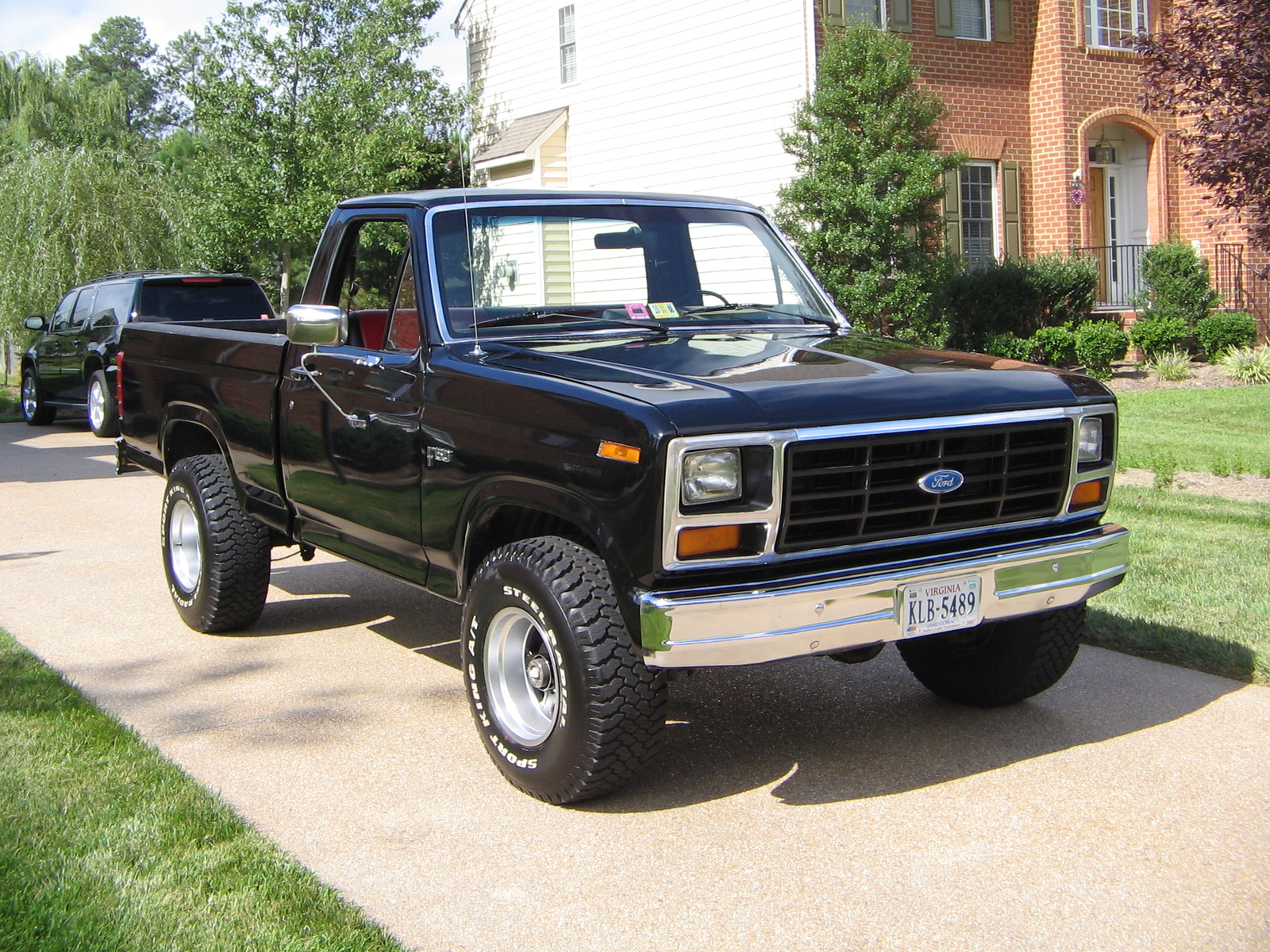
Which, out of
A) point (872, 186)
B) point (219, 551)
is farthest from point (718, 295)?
point (872, 186)

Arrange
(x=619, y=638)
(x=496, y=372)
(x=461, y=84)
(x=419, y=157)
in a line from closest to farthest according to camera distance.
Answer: (x=619, y=638), (x=496, y=372), (x=419, y=157), (x=461, y=84)

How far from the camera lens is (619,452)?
12.5 ft

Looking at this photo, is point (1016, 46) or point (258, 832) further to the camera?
point (1016, 46)

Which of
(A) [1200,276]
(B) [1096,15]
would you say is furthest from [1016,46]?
(A) [1200,276]

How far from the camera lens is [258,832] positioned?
13.2 feet

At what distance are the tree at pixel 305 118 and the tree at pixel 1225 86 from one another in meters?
15.6

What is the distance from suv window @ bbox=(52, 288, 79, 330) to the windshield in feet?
45.3

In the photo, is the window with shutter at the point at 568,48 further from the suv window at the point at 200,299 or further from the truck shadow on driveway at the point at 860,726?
the truck shadow on driveway at the point at 860,726

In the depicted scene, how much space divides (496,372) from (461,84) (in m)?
23.1

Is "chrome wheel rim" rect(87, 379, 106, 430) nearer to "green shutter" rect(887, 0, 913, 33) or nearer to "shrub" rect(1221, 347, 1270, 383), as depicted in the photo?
"green shutter" rect(887, 0, 913, 33)

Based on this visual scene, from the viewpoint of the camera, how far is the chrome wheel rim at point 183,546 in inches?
262

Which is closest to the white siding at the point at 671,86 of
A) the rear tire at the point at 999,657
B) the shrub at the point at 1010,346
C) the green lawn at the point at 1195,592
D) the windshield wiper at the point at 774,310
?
the shrub at the point at 1010,346

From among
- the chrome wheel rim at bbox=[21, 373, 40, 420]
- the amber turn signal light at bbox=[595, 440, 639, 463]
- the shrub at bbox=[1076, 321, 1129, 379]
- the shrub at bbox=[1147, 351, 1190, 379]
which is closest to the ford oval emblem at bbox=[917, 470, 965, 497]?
the amber turn signal light at bbox=[595, 440, 639, 463]

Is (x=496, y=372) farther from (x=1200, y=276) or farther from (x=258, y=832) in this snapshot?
(x=1200, y=276)
